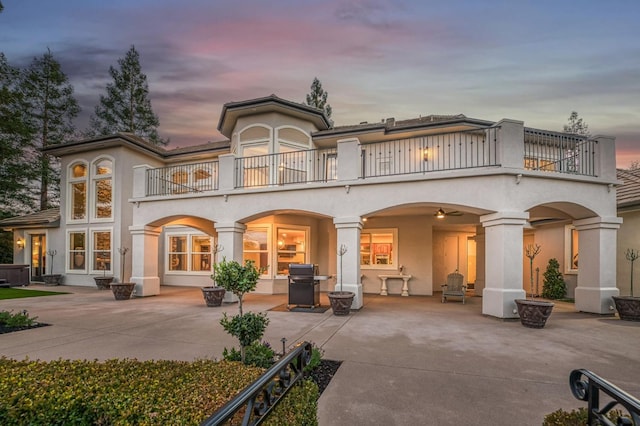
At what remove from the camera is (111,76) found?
25469 mm

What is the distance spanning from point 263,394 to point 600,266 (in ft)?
36.0

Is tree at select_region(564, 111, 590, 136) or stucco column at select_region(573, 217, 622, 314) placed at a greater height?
tree at select_region(564, 111, 590, 136)

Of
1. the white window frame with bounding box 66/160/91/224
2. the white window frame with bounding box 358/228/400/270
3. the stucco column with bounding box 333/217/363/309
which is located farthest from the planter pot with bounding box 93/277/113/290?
the white window frame with bounding box 358/228/400/270

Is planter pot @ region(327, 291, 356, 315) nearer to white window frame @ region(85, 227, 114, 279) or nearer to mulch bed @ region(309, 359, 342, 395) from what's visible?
mulch bed @ region(309, 359, 342, 395)

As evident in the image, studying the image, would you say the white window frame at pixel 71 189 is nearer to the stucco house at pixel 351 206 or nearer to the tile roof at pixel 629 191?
the stucco house at pixel 351 206

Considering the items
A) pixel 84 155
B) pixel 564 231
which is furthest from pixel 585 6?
pixel 84 155

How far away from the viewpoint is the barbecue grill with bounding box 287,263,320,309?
973 centimetres

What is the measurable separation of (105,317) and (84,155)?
484 inches

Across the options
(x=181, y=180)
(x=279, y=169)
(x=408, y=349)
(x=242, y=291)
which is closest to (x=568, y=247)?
(x=408, y=349)

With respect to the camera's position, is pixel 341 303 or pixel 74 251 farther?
pixel 74 251

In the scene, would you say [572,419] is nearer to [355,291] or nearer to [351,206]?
[355,291]

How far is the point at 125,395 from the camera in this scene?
2576 millimetres

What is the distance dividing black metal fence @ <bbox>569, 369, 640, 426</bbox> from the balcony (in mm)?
5362

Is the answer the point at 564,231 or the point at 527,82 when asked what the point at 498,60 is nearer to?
the point at 527,82
